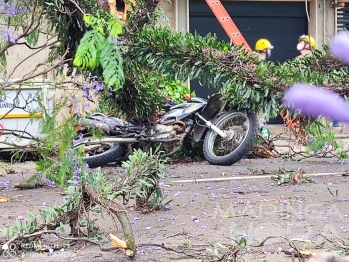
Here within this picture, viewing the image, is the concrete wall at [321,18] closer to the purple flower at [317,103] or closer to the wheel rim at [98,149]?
the wheel rim at [98,149]

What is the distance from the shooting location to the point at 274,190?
427 cm

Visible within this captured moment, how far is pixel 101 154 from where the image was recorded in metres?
6.09

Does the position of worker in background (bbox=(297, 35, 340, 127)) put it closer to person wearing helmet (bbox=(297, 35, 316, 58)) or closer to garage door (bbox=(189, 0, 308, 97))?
person wearing helmet (bbox=(297, 35, 316, 58))

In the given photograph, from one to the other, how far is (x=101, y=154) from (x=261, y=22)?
8.07 m

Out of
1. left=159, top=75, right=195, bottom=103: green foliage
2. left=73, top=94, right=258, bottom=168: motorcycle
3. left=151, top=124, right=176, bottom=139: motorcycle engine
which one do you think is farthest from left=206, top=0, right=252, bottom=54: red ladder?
left=151, top=124, right=176, bottom=139: motorcycle engine

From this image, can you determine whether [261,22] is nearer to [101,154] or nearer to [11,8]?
[101,154]

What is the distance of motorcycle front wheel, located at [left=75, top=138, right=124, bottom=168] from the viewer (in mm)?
6070

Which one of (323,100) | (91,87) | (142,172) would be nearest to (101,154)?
(91,87)

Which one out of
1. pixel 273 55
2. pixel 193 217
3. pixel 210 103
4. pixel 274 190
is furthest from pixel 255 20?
pixel 193 217

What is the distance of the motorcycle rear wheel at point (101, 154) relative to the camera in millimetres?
6074

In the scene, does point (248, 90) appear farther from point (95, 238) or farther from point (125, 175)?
point (95, 238)

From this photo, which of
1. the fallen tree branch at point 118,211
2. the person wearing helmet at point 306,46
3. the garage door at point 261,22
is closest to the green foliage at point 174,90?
the person wearing helmet at point 306,46

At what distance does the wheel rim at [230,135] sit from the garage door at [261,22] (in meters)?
6.27

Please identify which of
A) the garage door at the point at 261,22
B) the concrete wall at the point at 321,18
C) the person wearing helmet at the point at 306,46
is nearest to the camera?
the person wearing helmet at the point at 306,46
